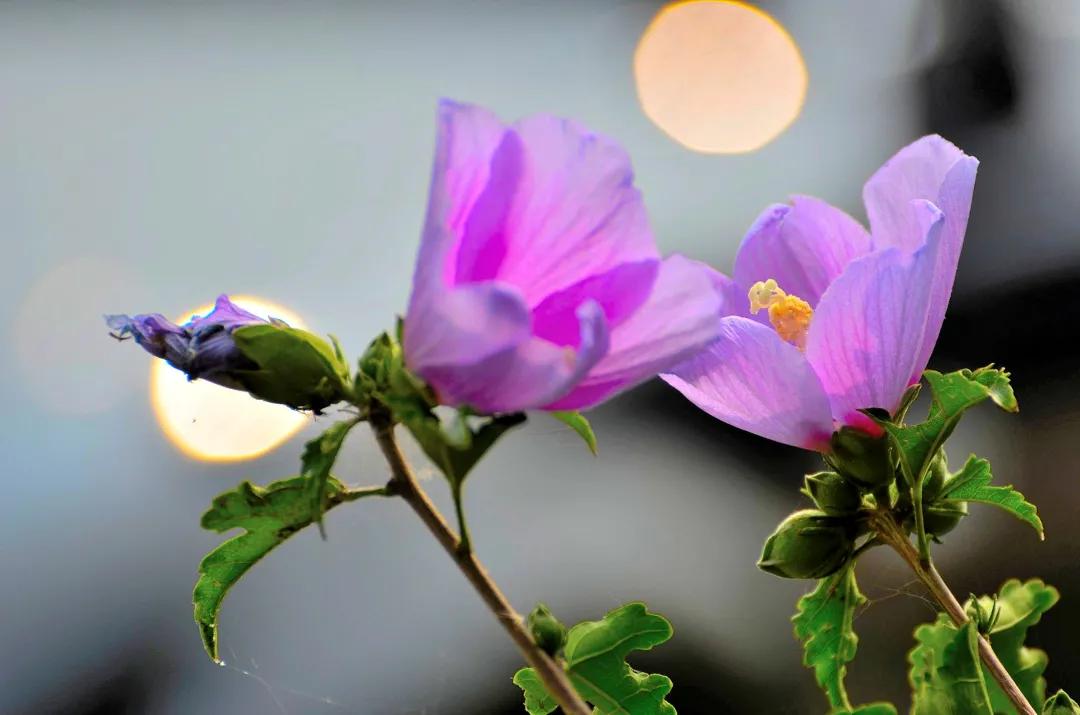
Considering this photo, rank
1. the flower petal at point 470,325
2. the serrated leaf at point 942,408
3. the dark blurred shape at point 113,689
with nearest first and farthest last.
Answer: the flower petal at point 470,325 < the serrated leaf at point 942,408 < the dark blurred shape at point 113,689

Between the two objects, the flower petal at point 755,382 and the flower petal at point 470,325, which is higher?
the flower petal at point 470,325

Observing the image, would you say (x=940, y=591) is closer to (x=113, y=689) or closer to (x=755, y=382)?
(x=755, y=382)

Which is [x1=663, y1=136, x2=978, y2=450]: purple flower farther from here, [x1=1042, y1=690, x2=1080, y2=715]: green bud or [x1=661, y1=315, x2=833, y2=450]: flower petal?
[x1=1042, y1=690, x2=1080, y2=715]: green bud

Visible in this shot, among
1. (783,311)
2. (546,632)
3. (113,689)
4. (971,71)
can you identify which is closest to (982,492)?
(783,311)

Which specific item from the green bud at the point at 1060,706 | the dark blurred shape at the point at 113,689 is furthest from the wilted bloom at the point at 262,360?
the dark blurred shape at the point at 113,689

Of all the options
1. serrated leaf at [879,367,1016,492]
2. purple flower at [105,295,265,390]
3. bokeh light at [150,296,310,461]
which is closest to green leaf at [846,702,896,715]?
serrated leaf at [879,367,1016,492]

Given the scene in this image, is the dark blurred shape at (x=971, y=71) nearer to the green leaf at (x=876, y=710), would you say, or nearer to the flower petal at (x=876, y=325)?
the flower petal at (x=876, y=325)
